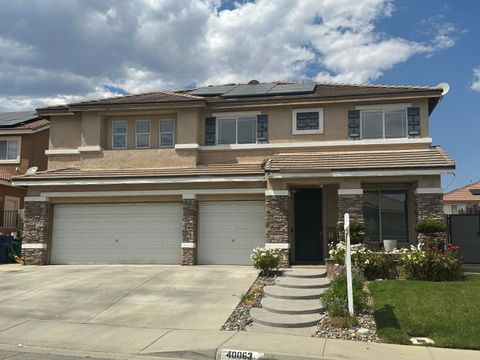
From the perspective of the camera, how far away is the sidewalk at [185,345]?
9.28 meters

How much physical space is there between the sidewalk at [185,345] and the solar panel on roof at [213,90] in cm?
1397

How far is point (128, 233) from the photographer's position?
794 inches

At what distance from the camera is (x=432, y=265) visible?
14766mm

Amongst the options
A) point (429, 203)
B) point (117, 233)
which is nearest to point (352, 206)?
point (429, 203)

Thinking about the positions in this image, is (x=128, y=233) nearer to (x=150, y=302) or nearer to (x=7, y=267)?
(x=7, y=267)

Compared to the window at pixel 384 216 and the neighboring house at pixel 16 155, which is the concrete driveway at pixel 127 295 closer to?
the window at pixel 384 216

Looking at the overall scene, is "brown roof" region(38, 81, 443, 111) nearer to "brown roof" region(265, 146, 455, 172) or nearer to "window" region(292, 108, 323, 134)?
"window" region(292, 108, 323, 134)

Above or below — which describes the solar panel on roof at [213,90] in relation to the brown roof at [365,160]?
above

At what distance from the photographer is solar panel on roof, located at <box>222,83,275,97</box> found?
2189 centimetres

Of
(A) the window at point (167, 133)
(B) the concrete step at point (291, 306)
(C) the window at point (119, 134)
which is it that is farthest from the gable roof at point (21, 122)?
(B) the concrete step at point (291, 306)

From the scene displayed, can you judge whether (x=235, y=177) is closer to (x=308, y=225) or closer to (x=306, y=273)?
(x=308, y=225)

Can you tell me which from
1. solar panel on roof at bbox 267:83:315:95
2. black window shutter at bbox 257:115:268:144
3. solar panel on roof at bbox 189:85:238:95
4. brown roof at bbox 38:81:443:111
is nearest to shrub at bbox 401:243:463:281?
brown roof at bbox 38:81:443:111

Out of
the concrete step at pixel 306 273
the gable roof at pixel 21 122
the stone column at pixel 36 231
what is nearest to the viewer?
the concrete step at pixel 306 273

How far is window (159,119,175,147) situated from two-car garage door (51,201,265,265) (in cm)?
314
